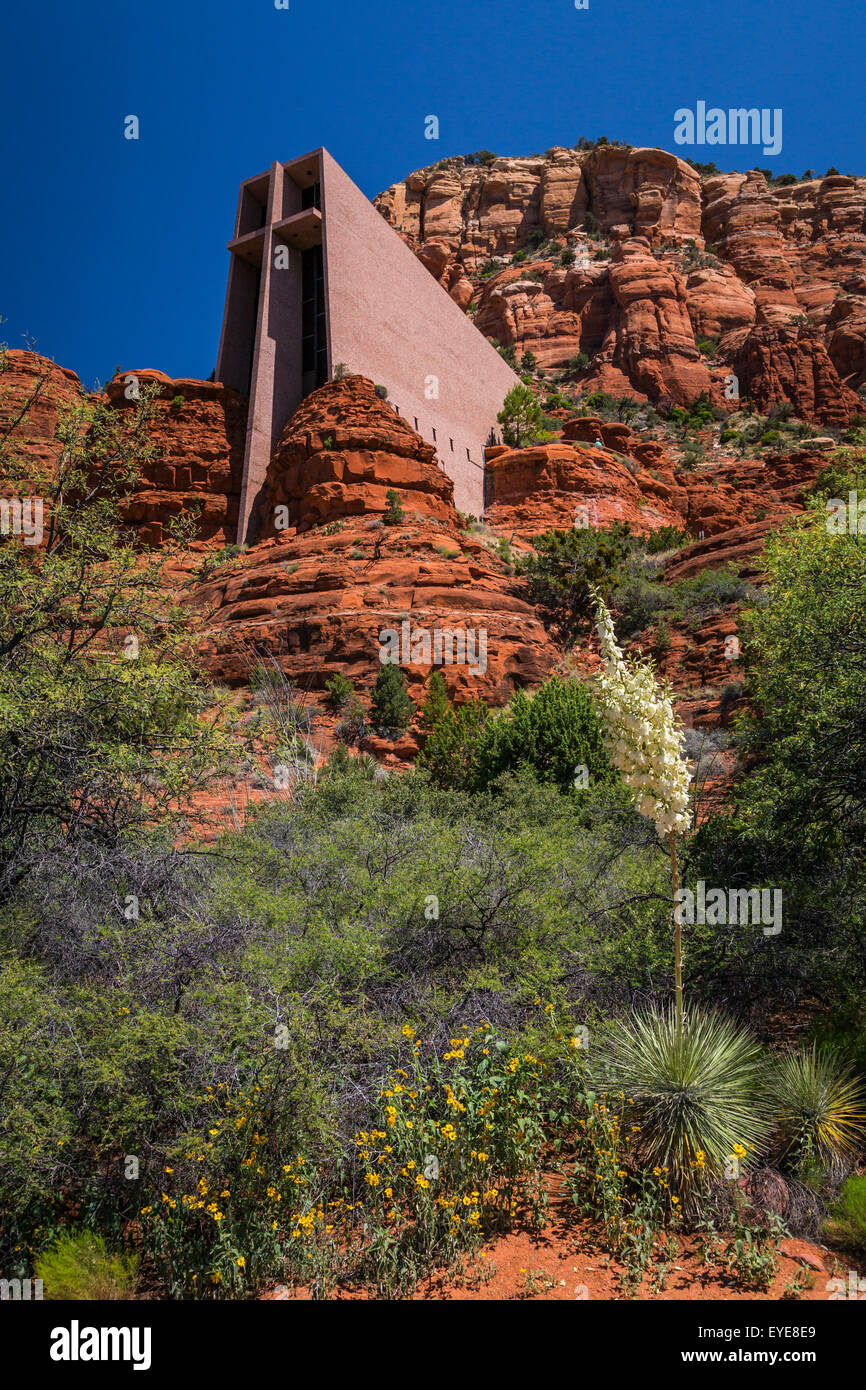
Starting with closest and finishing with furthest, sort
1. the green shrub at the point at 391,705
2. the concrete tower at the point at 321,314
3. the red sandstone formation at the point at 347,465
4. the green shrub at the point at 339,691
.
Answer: the green shrub at the point at 391,705 → the green shrub at the point at 339,691 → the red sandstone formation at the point at 347,465 → the concrete tower at the point at 321,314

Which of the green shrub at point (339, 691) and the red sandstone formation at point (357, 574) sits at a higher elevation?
the red sandstone formation at point (357, 574)

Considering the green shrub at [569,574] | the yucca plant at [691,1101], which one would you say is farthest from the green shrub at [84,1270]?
the green shrub at [569,574]

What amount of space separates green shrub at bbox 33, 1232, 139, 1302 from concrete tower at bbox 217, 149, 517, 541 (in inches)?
1024

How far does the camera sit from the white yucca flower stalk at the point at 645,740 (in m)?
4.09

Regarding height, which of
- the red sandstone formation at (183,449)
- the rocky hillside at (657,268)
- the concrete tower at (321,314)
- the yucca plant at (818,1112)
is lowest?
the yucca plant at (818,1112)

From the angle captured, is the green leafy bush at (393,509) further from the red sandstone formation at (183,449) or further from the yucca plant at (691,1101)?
the yucca plant at (691,1101)

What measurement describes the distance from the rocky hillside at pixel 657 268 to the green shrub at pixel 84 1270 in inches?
2082

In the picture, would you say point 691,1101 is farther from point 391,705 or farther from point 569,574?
point 569,574

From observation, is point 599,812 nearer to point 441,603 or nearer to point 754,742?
point 754,742

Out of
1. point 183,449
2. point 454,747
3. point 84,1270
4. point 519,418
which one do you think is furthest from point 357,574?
point 519,418

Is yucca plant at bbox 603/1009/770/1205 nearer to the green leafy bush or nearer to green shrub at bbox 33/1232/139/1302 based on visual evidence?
green shrub at bbox 33/1232/139/1302

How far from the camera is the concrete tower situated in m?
28.9

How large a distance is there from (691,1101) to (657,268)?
6317 cm

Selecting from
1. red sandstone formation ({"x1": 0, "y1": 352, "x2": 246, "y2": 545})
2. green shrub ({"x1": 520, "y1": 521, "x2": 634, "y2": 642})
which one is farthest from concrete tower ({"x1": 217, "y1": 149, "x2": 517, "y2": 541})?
green shrub ({"x1": 520, "y1": 521, "x2": 634, "y2": 642})
